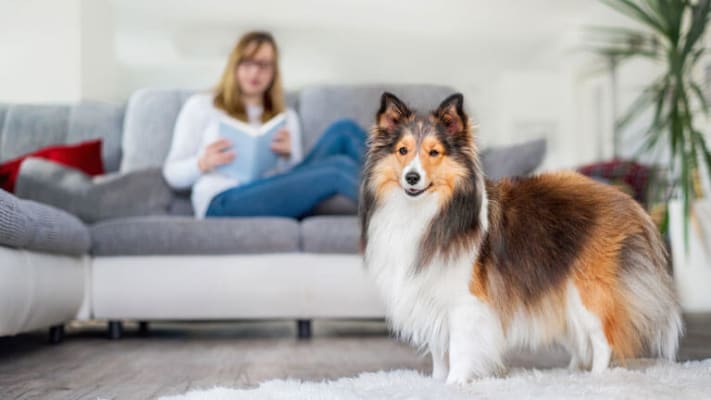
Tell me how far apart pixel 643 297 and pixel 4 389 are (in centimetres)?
165

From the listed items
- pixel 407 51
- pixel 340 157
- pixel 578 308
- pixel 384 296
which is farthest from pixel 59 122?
pixel 407 51

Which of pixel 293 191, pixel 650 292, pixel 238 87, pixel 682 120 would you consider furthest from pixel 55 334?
pixel 682 120

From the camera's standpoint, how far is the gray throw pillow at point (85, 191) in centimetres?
343

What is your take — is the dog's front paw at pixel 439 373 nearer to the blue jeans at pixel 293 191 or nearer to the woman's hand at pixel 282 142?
the blue jeans at pixel 293 191

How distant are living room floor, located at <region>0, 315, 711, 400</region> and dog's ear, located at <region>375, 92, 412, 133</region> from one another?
70cm

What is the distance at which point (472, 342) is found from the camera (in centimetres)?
200

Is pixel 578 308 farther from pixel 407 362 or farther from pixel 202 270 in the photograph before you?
pixel 202 270

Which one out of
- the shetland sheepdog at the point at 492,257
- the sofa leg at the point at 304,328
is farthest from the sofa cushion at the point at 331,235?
the shetland sheepdog at the point at 492,257

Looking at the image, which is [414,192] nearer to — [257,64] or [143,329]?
[257,64]

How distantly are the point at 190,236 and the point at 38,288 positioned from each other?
0.73m

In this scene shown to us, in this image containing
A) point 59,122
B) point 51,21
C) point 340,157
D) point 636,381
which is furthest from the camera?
point 51,21

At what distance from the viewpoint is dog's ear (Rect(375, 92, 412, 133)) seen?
2064 millimetres

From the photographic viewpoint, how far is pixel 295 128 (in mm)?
3959

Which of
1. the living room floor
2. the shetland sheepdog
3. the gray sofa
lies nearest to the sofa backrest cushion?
the gray sofa
